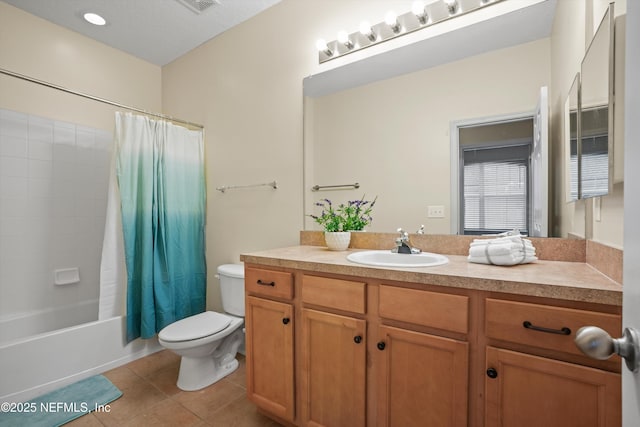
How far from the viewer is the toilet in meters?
1.80

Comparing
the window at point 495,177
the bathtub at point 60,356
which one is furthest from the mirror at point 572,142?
the bathtub at point 60,356

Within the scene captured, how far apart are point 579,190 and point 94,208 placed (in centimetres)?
333

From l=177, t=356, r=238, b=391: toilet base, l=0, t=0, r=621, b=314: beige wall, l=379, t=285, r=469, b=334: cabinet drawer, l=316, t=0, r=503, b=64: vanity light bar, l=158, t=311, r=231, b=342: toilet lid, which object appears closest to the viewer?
l=379, t=285, r=469, b=334: cabinet drawer

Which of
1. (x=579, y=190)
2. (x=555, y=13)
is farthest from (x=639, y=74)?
(x=555, y=13)

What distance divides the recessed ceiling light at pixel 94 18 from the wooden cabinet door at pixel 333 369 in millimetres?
2680

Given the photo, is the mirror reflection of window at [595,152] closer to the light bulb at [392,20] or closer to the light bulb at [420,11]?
the light bulb at [420,11]

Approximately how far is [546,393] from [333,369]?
0.75m

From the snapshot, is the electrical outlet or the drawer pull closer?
the drawer pull

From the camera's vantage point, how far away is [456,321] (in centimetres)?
101

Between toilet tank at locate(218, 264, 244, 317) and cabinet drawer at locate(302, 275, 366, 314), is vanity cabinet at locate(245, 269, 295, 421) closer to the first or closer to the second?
cabinet drawer at locate(302, 275, 366, 314)

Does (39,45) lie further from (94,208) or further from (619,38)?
(619,38)

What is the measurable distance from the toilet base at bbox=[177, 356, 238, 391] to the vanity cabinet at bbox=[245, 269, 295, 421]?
1.79 ft

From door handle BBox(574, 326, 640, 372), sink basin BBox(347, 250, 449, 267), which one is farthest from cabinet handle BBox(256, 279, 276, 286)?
door handle BBox(574, 326, 640, 372)

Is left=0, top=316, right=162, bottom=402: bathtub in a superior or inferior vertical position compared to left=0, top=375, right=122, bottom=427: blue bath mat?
superior
